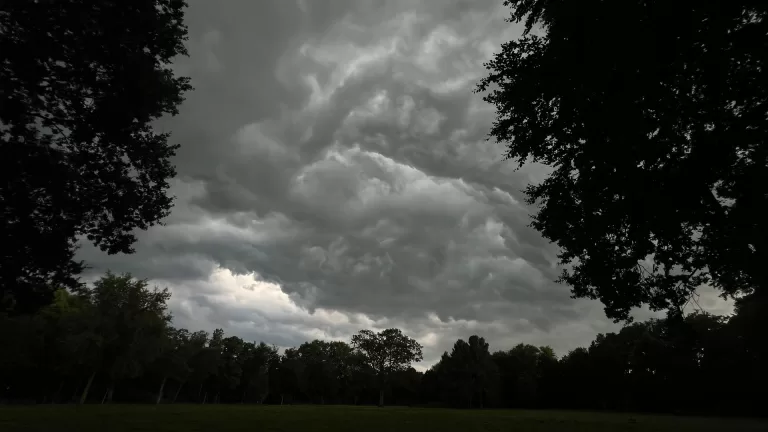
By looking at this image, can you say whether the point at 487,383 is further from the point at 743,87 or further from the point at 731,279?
the point at 743,87

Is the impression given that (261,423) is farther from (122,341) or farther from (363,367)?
(363,367)

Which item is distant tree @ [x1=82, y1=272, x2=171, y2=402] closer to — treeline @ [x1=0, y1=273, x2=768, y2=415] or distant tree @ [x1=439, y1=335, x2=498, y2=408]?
treeline @ [x1=0, y1=273, x2=768, y2=415]

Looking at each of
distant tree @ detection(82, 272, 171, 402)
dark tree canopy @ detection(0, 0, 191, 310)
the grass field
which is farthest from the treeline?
dark tree canopy @ detection(0, 0, 191, 310)

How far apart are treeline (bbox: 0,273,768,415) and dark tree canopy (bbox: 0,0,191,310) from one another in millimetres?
18779

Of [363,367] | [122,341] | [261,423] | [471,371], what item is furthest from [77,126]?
[363,367]

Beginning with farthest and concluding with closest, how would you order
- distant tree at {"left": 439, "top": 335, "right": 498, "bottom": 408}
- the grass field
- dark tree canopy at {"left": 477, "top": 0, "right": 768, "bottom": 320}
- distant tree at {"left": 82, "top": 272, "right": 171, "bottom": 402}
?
distant tree at {"left": 439, "top": 335, "right": 498, "bottom": 408}
distant tree at {"left": 82, "top": 272, "right": 171, "bottom": 402}
the grass field
dark tree canopy at {"left": 477, "top": 0, "right": 768, "bottom": 320}

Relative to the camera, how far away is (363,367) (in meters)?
113

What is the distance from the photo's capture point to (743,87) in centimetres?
1186

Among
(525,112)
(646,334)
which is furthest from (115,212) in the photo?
(646,334)

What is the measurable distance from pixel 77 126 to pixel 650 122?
19108 millimetres

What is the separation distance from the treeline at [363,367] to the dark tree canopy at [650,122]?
540 centimetres

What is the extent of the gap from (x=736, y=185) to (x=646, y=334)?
8083cm

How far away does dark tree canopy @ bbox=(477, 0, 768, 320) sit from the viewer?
37.8 feet

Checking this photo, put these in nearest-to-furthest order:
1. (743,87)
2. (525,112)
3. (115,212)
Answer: (743,87) < (525,112) < (115,212)
